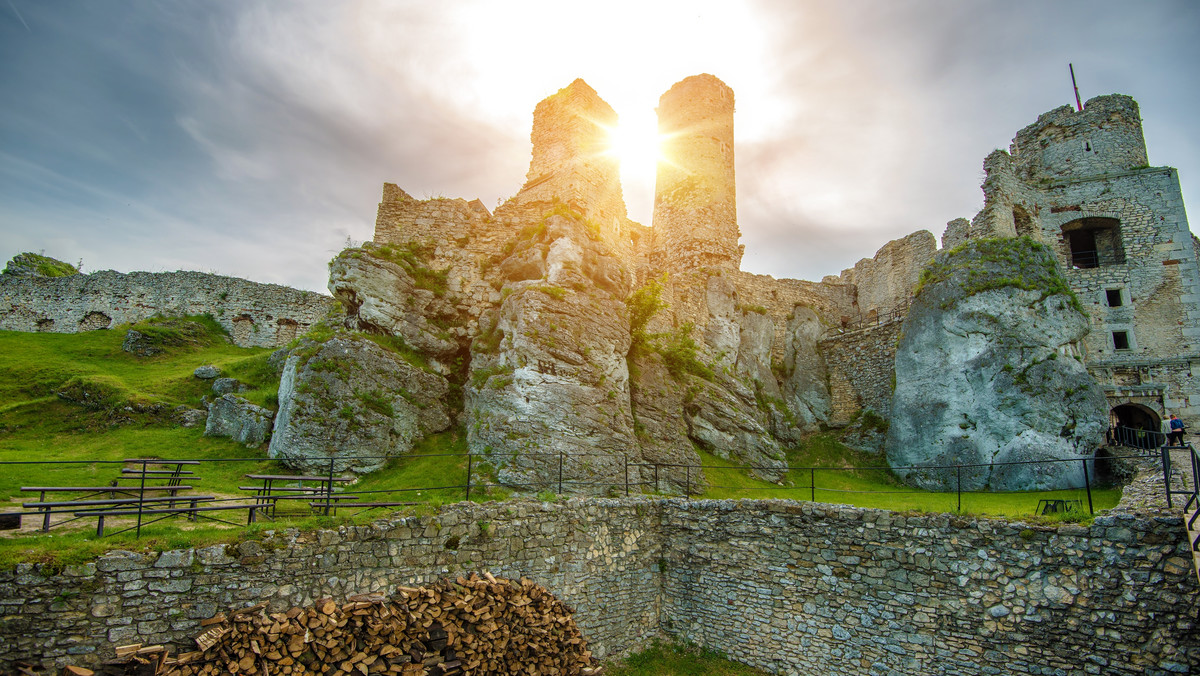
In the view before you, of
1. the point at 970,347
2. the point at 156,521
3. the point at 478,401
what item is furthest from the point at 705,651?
the point at 970,347

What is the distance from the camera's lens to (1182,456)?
589 inches

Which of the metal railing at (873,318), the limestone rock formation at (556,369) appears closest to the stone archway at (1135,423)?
the metal railing at (873,318)

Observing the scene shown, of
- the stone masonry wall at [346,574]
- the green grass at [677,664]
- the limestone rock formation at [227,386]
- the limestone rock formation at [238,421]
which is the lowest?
the green grass at [677,664]

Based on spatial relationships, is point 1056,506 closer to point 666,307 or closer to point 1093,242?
point 666,307

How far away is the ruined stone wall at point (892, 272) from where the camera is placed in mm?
26953

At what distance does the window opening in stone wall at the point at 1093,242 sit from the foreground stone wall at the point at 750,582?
22976mm

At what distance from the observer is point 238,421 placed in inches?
580

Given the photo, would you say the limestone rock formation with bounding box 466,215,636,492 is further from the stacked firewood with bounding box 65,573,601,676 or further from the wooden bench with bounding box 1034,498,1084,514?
the wooden bench with bounding box 1034,498,1084,514

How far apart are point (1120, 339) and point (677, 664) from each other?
2534 cm

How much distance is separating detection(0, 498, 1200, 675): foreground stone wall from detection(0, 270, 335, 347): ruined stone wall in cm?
2060

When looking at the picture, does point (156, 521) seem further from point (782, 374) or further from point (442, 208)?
point (782, 374)

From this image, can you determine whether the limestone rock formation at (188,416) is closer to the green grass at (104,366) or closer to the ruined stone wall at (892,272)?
the green grass at (104,366)

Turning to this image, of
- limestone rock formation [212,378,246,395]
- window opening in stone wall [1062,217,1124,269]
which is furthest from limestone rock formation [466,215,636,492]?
window opening in stone wall [1062,217,1124,269]

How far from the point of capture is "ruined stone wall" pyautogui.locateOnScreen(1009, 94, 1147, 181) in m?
26.6
